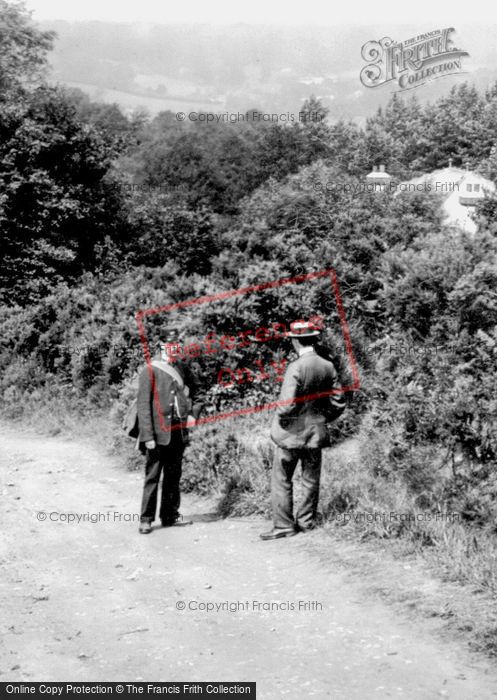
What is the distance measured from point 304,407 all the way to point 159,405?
4.32 feet

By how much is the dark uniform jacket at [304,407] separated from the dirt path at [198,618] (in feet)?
2.74

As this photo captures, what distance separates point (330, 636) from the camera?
5.35m

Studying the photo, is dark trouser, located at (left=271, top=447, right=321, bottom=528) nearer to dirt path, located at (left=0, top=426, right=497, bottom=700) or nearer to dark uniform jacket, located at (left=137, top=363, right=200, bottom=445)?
dirt path, located at (left=0, top=426, right=497, bottom=700)

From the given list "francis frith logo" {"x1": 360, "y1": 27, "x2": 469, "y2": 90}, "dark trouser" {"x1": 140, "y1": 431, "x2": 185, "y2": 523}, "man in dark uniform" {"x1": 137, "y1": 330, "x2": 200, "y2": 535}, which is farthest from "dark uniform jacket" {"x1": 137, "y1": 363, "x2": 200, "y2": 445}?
"francis frith logo" {"x1": 360, "y1": 27, "x2": 469, "y2": 90}

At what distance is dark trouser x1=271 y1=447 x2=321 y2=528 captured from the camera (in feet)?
24.0

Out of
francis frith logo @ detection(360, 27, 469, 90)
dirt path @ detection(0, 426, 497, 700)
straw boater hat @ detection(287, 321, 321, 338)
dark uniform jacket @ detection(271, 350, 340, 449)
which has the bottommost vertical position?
dirt path @ detection(0, 426, 497, 700)

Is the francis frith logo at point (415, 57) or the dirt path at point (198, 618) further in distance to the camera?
the francis frith logo at point (415, 57)

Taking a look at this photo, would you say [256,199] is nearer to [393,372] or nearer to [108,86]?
[393,372]

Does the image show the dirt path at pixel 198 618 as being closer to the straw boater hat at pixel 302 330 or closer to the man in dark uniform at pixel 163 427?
the man in dark uniform at pixel 163 427

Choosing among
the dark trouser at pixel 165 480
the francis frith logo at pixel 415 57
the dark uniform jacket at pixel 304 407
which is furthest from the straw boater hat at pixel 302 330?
the francis frith logo at pixel 415 57

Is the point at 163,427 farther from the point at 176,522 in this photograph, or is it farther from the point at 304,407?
the point at 304,407

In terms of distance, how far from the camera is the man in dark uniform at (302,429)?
726cm

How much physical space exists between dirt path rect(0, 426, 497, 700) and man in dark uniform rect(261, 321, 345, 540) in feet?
0.92

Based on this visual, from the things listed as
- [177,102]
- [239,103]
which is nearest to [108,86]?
[177,102]
